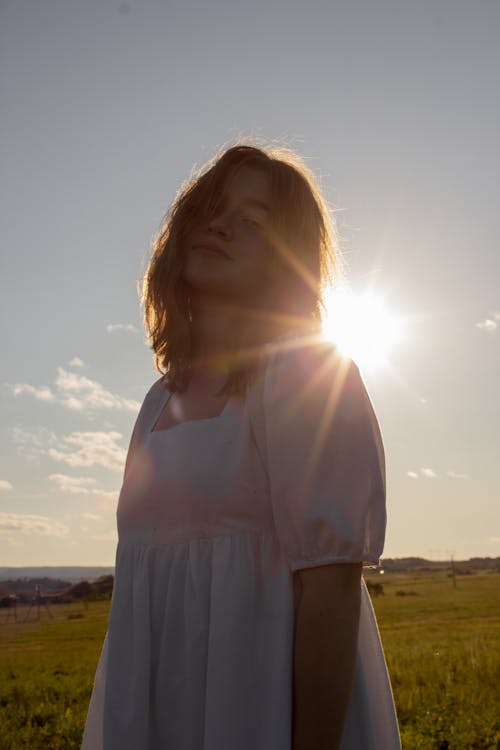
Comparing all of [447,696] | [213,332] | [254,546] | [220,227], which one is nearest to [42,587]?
[447,696]

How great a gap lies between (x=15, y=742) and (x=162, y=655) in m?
7.11

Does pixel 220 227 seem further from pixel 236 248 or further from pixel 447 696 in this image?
pixel 447 696

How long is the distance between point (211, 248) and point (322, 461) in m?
0.86

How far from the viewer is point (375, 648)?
1.81 metres

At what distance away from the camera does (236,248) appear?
7.00 feet

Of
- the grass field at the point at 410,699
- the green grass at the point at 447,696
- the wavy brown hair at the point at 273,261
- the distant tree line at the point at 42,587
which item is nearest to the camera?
the wavy brown hair at the point at 273,261

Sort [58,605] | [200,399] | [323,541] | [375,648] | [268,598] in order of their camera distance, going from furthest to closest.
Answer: [58,605], [200,399], [375,648], [268,598], [323,541]

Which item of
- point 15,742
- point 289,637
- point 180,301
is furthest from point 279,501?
point 15,742

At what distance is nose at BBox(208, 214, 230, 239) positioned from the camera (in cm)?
215

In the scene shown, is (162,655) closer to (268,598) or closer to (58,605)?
(268,598)

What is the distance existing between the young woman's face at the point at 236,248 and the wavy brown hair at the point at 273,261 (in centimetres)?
3

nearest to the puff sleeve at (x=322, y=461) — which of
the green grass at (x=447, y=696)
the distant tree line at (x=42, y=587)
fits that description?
the green grass at (x=447, y=696)

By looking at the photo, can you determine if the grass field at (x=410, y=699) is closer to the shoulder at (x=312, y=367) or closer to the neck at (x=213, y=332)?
the neck at (x=213, y=332)

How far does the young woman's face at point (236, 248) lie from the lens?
2.13 meters
